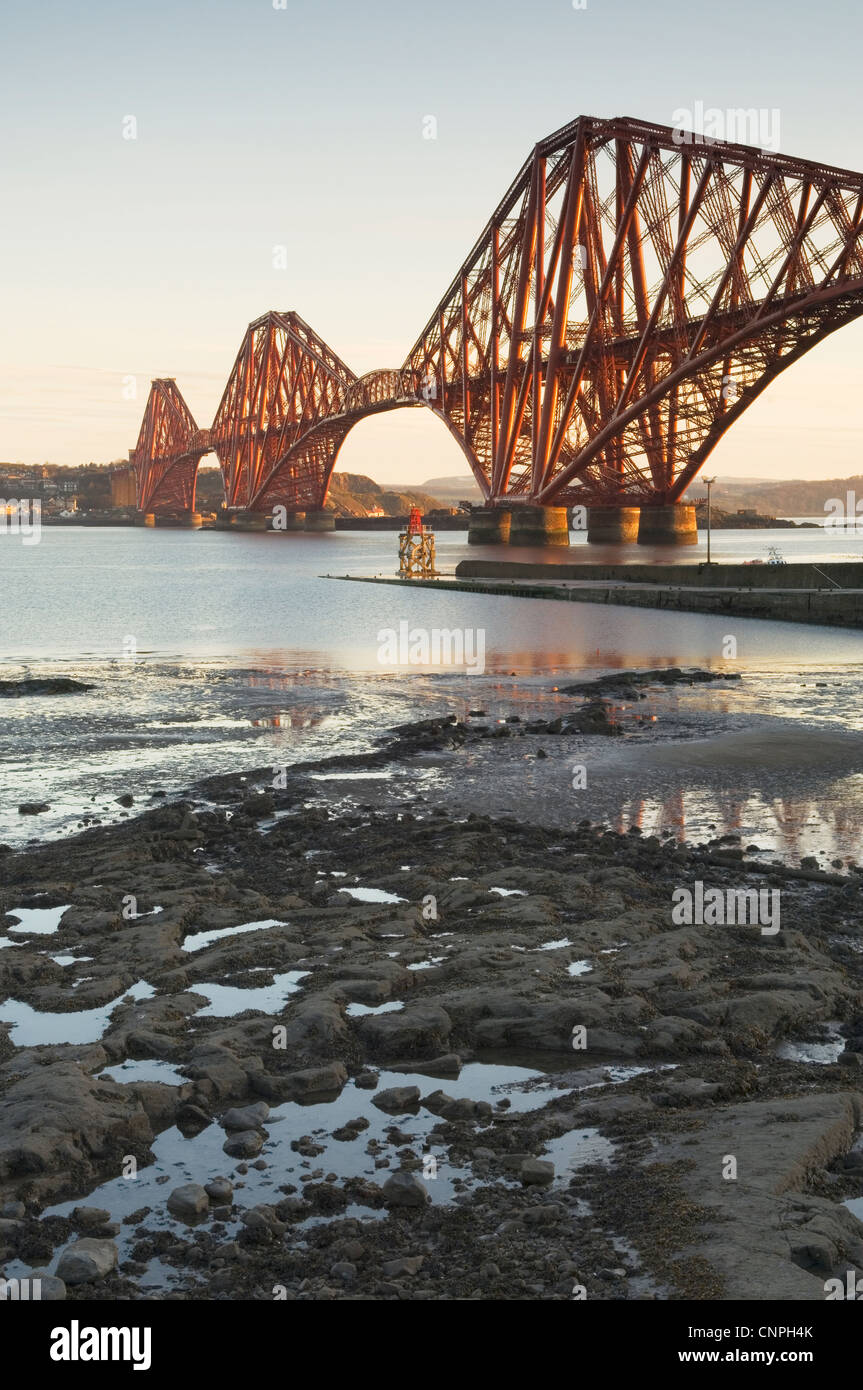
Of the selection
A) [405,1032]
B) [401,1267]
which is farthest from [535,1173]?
[405,1032]

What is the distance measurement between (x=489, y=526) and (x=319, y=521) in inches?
3227

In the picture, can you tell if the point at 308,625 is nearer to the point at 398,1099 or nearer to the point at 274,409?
the point at 398,1099

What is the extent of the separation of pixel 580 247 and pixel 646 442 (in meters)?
14.5

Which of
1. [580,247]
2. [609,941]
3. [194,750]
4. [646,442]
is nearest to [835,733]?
[194,750]

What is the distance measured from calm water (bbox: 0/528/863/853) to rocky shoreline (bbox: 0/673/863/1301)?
2.79 metres

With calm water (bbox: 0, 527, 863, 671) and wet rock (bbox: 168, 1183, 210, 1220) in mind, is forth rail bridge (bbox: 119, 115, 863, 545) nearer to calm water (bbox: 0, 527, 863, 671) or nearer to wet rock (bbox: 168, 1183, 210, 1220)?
calm water (bbox: 0, 527, 863, 671)

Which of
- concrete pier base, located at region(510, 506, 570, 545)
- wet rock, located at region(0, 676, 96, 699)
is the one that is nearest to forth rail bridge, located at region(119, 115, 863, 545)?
concrete pier base, located at region(510, 506, 570, 545)

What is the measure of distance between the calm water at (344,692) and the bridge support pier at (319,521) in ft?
414

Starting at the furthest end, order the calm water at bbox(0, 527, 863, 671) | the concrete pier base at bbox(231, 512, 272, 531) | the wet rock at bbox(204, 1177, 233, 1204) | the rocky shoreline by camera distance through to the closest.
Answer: the concrete pier base at bbox(231, 512, 272, 531) < the calm water at bbox(0, 527, 863, 671) < the wet rock at bbox(204, 1177, 233, 1204) < the rocky shoreline

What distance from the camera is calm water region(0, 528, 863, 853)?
13.5 m

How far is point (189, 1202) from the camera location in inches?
198

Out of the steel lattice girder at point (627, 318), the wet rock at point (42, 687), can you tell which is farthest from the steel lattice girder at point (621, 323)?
the wet rock at point (42, 687)

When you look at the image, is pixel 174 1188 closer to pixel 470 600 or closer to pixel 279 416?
pixel 470 600

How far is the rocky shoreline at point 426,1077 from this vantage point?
15.2ft
